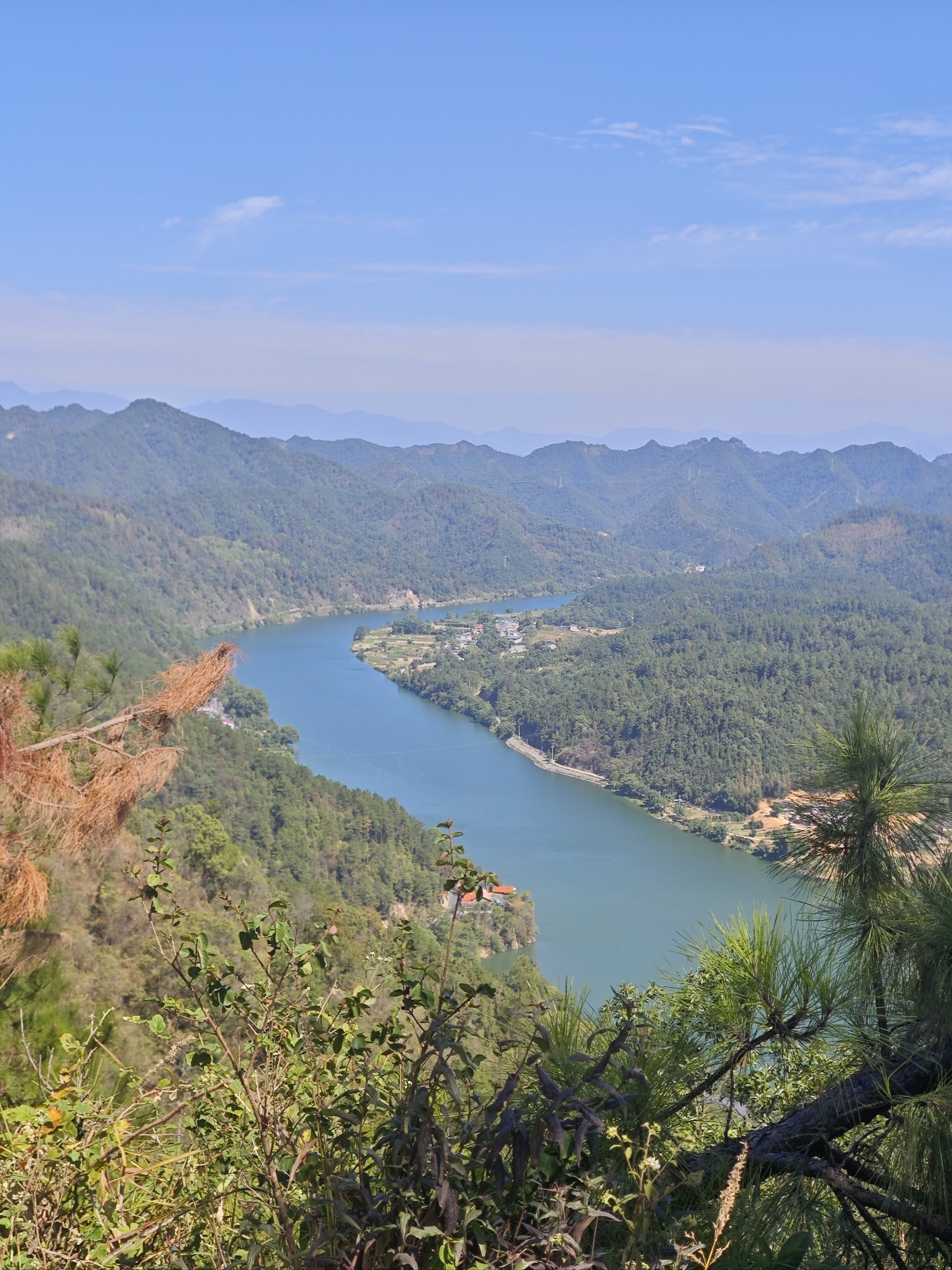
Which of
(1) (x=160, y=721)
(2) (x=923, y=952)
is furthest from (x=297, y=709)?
(2) (x=923, y=952)

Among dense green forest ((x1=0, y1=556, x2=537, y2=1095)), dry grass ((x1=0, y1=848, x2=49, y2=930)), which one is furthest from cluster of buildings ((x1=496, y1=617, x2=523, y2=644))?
dry grass ((x1=0, y1=848, x2=49, y2=930))

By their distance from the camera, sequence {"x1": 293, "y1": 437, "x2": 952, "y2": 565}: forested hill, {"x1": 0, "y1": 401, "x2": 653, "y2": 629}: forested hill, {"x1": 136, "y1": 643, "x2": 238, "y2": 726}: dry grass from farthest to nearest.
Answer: {"x1": 293, "y1": 437, "x2": 952, "y2": 565}: forested hill, {"x1": 0, "y1": 401, "x2": 653, "y2": 629}: forested hill, {"x1": 136, "y1": 643, "x2": 238, "y2": 726}: dry grass

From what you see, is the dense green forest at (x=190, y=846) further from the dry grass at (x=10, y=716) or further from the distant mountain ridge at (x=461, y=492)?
the distant mountain ridge at (x=461, y=492)

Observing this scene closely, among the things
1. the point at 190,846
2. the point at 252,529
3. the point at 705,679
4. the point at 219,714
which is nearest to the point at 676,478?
the point at 252,529

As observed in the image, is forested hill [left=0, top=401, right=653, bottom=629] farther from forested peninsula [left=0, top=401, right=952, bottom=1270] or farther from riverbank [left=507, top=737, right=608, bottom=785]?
forested peninsula [left=0, top=401, right=952, bottom=1270]

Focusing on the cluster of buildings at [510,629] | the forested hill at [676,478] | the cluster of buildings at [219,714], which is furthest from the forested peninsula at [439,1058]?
the forested hill at [676,478]
